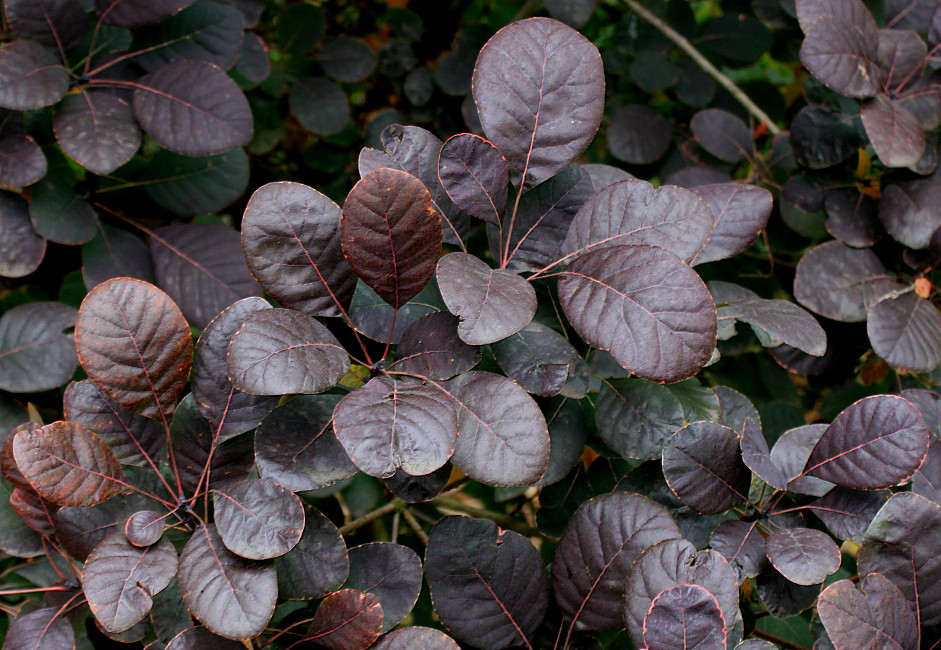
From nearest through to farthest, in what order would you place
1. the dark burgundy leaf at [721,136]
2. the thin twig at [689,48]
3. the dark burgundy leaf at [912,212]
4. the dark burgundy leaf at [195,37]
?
1. the dark burgundy leaf at [912,212]
2. the dark burgundy leaf at [195,37]
3. the dark burgundy leaf at [721,136]
4. the thin twig at [689,48]

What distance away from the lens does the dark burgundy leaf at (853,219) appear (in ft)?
3.84

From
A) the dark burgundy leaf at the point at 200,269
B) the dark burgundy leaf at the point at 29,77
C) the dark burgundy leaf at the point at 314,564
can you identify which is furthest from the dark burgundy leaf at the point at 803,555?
the dark burgundy leaf at the point at 29,77

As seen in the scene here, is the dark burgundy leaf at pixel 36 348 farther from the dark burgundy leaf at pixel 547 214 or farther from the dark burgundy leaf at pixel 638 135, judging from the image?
the dark burgundy leaf at pixel 638 135

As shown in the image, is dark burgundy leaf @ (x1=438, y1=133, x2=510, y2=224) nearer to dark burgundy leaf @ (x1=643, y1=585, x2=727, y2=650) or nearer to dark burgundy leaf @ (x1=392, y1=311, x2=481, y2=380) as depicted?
dark burgundy leaf @ (x1=392, y1=311, x2=481, y2=380)

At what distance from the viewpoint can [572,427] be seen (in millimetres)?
870

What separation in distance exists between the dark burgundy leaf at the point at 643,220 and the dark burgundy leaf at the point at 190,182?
2.56 feet

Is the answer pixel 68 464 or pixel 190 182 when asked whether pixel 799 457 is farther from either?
pixel 190 182

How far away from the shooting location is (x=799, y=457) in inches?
32.2

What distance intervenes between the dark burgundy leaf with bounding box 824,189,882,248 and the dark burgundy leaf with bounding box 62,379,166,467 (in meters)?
1.04

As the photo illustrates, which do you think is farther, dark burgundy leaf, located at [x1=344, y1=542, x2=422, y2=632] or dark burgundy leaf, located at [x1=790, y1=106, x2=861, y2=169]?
dark burgundy leaf, located at [x1=790, y1=106, x2=861, y2=169]

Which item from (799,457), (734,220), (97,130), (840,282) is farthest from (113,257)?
(840,282)

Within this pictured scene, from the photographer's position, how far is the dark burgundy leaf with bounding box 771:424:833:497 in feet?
2.65

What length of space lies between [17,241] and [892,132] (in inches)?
52.2

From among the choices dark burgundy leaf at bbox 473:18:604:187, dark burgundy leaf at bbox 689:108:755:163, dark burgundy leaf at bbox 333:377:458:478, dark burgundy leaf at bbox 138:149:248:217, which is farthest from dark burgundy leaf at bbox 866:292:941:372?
dark burgundy leaf at bbox 138:149:248:217
